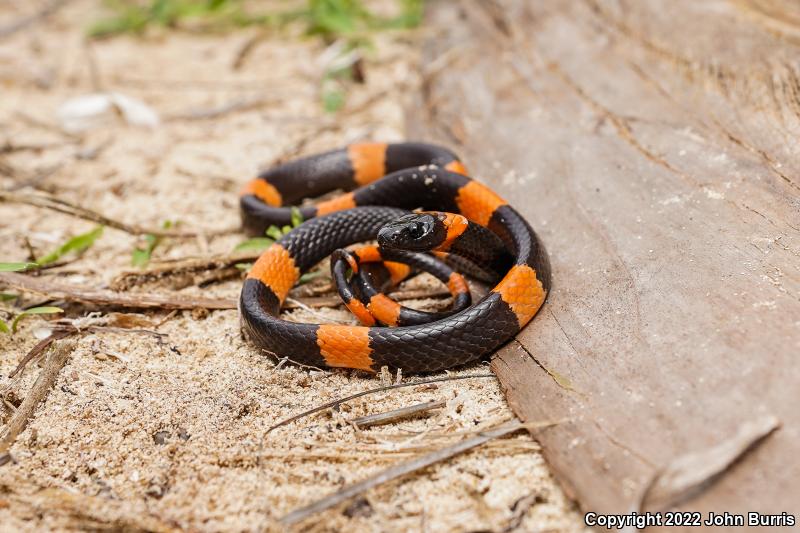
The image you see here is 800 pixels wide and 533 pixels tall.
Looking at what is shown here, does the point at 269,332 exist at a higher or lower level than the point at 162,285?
higher

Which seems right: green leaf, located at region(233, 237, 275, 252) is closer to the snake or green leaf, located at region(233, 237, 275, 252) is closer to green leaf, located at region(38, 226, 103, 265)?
the snake

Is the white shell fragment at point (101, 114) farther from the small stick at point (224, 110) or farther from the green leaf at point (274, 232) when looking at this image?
the green leaf at point (274, 232)

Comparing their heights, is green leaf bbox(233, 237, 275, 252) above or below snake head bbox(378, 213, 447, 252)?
below

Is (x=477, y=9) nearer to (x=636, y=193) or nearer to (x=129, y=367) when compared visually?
(x=636, y=193)

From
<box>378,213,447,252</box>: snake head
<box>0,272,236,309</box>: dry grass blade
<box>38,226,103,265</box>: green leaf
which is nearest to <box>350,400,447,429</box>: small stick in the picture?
<box>378,213,447,252</box>: snake head

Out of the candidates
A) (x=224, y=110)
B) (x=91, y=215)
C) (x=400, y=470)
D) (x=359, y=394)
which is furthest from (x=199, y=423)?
(x=224, y=110)

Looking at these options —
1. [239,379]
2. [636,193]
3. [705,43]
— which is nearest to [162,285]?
[239,379]

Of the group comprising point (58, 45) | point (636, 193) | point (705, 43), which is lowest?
point (58, 45)
